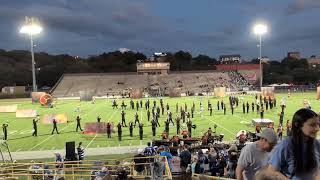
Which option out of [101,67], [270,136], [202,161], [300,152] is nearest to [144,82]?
[101,67]

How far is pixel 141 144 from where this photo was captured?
78.8ft

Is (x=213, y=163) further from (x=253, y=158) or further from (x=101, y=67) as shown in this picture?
(x=101, y=67)

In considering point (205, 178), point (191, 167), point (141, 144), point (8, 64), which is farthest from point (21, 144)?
point (8, 64)

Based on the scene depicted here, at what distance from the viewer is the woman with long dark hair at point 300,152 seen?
3123mm

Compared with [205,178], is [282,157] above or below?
above

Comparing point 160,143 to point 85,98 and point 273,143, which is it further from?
point 85,98

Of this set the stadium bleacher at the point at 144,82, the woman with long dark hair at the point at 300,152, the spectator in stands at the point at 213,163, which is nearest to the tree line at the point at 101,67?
the stadium bleacher at the point at 144,82

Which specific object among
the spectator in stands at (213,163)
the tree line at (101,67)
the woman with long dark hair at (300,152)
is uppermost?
the tree line at (101,67)

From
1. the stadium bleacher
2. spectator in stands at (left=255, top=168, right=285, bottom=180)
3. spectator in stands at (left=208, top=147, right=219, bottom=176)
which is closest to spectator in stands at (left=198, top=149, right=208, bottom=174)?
spectator in stands at (left=208, top=147, right=219, bottom=176)

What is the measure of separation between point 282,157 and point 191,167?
29.9 ft

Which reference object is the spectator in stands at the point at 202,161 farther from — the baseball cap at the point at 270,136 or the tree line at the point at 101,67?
the tree line at the point at 101,67

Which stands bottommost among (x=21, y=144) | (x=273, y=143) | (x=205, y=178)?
(x=21, y=144)

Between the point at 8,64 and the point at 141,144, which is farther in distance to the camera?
the point at 8,64

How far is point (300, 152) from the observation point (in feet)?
10.2
